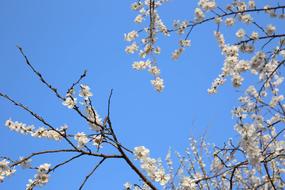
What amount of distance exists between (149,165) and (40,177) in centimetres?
95

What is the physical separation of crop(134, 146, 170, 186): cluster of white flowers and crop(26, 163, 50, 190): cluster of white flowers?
0.79 m

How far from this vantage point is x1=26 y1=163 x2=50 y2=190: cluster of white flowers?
11.1 feet

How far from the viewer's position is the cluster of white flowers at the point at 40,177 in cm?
338

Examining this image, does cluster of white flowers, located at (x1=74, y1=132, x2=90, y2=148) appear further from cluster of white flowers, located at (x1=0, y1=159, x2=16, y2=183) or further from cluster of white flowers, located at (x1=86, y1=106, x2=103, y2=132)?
cluster of white flowers, located at (x1=0, y1=159, x2=16, y2=183)

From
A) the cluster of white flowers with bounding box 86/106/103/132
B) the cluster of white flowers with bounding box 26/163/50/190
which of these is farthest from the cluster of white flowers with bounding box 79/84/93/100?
the cluster of white flowers with bounding box 26/163/50/190

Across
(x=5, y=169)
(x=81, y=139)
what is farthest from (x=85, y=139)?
(x=5, y=169)

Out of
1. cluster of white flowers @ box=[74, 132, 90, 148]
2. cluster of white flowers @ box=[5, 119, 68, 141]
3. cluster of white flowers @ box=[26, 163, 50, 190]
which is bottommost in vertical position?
cluster of white flowers @ box=[26, 163, 50, 190]

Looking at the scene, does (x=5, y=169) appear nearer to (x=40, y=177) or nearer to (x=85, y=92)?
(x=40, y=177)

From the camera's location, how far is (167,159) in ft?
32.0

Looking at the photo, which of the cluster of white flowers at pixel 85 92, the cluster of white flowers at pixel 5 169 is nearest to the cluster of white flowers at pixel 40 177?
the cluster of white flowers at pixel 5 169

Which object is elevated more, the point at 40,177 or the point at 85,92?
the point at 85,92

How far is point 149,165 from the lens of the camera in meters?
3.46

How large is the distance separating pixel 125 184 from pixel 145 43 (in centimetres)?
225

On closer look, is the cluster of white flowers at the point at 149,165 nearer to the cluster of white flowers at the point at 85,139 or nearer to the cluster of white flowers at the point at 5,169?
the cluster of white flowers at the point at 85,139
